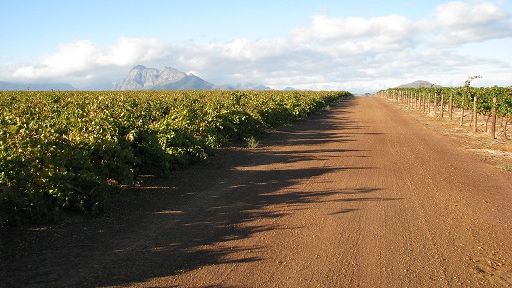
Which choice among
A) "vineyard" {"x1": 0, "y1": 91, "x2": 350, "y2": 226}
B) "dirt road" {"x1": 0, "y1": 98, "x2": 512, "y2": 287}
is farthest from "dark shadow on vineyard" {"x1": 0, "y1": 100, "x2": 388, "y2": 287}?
"vineyard" {"x1": 0, "y1": 91, "x2": 350, "y2": 226}

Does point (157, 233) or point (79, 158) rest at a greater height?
point (79, 158)

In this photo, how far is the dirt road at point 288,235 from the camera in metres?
5.59

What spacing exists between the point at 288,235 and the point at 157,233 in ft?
6.80

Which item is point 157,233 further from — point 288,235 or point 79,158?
point 79,158

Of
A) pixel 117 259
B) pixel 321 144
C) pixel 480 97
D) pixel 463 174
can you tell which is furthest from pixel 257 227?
pixel 480 97

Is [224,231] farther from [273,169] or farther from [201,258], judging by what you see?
[273,169]

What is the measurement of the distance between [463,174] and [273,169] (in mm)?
5104

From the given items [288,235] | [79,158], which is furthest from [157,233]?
[79,158]

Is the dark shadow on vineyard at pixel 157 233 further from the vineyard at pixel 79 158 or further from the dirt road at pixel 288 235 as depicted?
the vineyard at pixel 79 158

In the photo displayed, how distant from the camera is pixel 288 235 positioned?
277 inches

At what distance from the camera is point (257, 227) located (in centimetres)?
741

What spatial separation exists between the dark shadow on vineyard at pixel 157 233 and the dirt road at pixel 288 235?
19 mm

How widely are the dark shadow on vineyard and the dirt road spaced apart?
19 mm

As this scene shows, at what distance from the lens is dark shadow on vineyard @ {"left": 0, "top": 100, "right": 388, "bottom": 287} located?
223 inches
